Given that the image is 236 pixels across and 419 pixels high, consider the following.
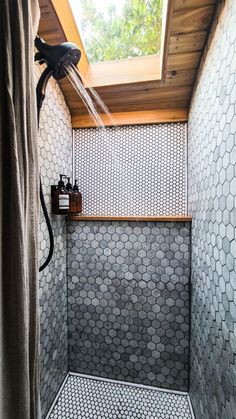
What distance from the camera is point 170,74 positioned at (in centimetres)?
120

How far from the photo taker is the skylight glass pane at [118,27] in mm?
1099

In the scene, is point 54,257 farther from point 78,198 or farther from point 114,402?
point 114,402

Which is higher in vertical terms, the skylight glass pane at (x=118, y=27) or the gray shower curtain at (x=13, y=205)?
the skylight glass pane at (x=118, y=27)

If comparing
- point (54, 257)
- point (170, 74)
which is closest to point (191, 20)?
point (170, 74)

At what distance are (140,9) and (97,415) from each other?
2153mm

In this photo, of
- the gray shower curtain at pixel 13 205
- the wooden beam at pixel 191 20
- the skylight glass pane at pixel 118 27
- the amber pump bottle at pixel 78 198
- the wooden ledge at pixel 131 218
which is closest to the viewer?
the gray shower curtain at pixel 13 205

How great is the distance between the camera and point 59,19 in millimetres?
998

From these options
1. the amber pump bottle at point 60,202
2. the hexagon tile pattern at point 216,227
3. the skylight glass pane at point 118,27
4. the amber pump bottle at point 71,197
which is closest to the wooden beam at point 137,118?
the hexagon tile pattern at point 216,227

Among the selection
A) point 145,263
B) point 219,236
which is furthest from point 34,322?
point 145,263

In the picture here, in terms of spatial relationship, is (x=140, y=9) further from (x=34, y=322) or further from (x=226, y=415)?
(x=226, y=415)

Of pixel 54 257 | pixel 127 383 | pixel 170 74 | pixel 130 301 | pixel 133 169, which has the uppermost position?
pixel 170 74

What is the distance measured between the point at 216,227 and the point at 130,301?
0.84 m

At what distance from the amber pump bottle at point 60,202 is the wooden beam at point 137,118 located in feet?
1.77

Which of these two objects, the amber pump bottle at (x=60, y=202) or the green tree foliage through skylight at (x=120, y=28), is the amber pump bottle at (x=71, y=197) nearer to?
the amber pump bottle at (x=60, y=202)
